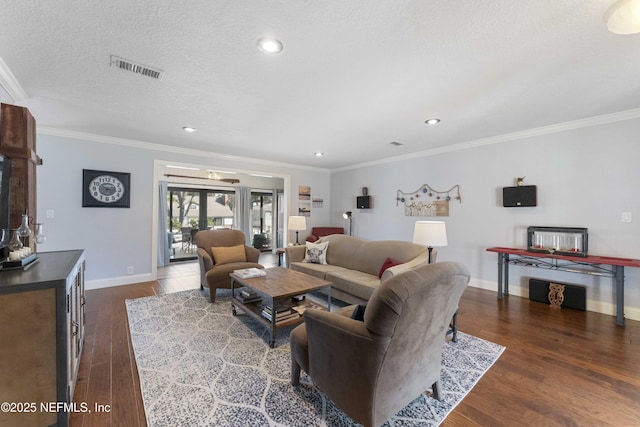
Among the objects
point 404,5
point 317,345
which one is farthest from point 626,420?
point 404,5

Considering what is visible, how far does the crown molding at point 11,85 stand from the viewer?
7.00 feet

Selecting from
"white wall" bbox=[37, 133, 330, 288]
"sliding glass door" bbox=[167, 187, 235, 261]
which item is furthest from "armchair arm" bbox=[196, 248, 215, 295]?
"sliding glass door" bbox=[167, 187, 235, 261]

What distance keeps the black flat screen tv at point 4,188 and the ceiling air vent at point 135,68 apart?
1.03 m

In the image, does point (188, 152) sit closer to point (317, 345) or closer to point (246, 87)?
point (246, 87)

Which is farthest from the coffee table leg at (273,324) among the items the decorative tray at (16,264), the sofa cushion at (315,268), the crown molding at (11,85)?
the crown molding at (11,85)

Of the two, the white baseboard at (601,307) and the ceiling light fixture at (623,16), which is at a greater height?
the ceiling light fixture at (623,16)

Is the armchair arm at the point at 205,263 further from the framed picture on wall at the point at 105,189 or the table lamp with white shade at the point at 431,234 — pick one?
the table lamp with white shade at the point at 431,234

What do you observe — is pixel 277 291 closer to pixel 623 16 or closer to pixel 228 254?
pixel 228 254

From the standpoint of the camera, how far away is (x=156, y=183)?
4.63m

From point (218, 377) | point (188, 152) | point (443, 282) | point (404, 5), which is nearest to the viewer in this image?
point (443, 282)

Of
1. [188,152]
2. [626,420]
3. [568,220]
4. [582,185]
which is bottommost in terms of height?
[626,420]

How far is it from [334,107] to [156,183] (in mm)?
3590

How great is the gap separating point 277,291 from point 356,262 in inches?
64.5

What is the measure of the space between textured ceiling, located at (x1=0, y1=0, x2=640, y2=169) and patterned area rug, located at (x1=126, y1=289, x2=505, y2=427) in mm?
2460
